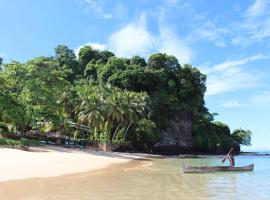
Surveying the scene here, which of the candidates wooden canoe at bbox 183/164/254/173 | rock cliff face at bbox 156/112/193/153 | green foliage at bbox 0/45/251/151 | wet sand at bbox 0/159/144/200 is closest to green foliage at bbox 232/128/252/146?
green foliage at bbox 0/45/251/151

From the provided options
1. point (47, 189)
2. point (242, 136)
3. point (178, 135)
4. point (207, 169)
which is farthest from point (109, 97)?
point (242, 136)

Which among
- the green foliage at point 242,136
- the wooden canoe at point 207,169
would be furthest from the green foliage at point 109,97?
the wooden canoe at point 207,169

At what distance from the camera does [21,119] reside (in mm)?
40031

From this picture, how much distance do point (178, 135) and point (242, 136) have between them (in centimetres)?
3252

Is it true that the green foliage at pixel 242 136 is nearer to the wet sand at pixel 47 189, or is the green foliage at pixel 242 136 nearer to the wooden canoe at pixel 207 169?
the wooden canoe at pixel 207 169

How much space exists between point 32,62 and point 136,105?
2330 centimetres

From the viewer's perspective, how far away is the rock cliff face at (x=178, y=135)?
7644 cm

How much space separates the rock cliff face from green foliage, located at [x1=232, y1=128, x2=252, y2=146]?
85.2 feet

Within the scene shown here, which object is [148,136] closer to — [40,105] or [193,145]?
[193,145]

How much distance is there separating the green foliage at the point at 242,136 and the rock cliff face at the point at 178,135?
26.0m

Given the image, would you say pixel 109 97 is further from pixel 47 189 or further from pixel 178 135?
pixel 47 189

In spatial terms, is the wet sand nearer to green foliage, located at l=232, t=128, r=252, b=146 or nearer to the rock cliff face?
the rock cliff face

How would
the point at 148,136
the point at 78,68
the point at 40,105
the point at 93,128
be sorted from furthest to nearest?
1. the point at 78,68
2. the point at 148,136
3. the point at 93,128
4. the point at 40,105

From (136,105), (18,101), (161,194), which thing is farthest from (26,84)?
(161,194)
